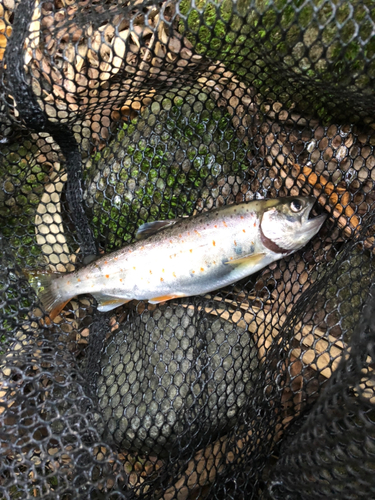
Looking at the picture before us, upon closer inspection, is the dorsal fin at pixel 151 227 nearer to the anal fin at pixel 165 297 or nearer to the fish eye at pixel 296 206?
the anal fin at pixel 165 297

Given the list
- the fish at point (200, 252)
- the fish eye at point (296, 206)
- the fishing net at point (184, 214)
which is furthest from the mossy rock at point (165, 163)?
the fish eye at point (296, 206)

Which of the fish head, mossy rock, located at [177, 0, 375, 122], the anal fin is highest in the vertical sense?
mossy rock, located at [177, 0, 375, 122]

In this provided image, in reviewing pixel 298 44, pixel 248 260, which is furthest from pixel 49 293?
pixel 298 44

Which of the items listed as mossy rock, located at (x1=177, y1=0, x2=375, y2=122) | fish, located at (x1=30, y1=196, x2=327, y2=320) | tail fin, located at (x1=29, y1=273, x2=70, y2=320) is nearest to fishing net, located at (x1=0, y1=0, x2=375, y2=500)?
mossy rock, located at (x1=177, y1=0, x2=375, y2=122)

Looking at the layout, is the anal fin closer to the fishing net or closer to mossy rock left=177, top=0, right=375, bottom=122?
the fishing net

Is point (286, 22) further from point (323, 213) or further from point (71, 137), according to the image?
point (71, 137)

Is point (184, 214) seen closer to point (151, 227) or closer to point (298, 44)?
point (151, 227)

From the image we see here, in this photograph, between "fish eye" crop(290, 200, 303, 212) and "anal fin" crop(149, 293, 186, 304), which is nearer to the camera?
"fish eye" crop(290, 200, 303, 212)
